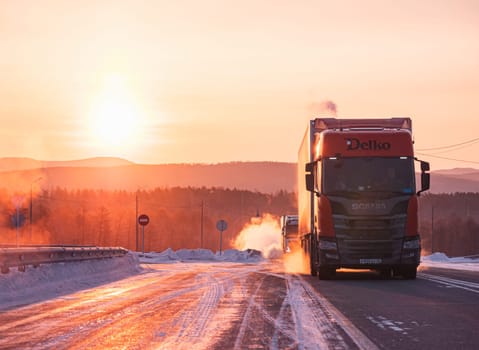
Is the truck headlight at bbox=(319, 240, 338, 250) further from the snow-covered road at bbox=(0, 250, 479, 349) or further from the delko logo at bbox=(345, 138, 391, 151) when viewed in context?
the delko logo at bbox=(345, 138, 391, 151)

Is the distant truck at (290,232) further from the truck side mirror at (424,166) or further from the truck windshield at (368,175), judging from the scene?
the truck side mirror at (424,166)

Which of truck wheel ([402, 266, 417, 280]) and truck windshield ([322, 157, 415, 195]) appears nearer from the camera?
truck windshield ([322, 157, 415, 195])

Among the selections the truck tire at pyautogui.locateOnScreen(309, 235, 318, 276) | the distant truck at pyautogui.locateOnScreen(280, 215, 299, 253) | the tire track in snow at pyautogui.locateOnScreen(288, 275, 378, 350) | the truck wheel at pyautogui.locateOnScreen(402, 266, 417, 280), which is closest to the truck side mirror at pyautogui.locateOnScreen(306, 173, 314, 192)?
the truck tire at pyautogui.locateOnScreen(309, 235, 318, 276)

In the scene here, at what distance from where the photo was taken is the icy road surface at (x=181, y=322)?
31.1 feet

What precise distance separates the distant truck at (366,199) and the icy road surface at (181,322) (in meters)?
4.93

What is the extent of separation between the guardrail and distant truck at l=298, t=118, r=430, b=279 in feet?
23.8

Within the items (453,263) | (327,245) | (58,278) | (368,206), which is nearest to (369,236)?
(368,206)

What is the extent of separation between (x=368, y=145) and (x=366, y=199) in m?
1.54

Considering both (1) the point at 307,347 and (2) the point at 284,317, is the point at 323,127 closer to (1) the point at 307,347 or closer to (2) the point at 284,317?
(2) the point at 284,317

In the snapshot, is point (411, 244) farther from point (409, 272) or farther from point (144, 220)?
point (144, 220)

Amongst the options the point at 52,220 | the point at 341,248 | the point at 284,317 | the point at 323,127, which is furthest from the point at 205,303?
the point at 52,220

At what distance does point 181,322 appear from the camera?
11.7 meters

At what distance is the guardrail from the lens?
1875cm

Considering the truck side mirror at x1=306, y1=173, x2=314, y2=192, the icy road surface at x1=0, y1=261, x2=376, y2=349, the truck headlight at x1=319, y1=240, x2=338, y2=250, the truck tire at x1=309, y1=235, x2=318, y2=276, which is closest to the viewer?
the icy road surface at x1=0, y1=261, x2=376, y2=349
